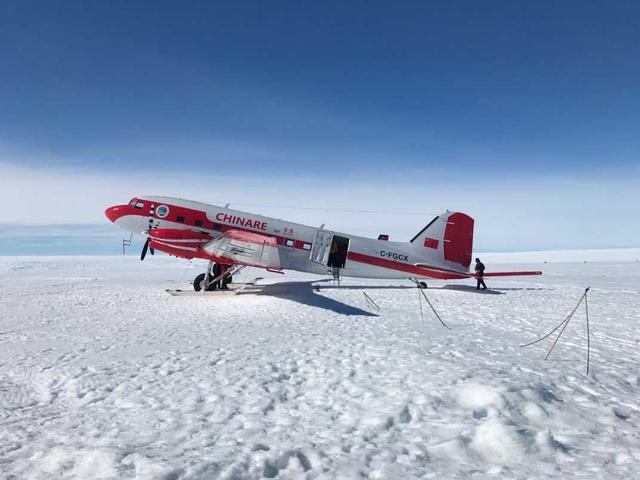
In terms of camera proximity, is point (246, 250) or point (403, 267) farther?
point (403, 267)

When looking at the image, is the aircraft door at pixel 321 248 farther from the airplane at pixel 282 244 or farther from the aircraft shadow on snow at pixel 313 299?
the aircraft shadow on snow at pixel 313 299

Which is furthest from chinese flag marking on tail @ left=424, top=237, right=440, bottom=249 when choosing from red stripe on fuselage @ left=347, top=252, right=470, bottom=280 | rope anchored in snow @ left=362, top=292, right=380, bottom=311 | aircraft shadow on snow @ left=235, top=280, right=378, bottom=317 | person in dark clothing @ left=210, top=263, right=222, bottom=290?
person in dark clothing @ left=210, top=263, right=222, bottom=290

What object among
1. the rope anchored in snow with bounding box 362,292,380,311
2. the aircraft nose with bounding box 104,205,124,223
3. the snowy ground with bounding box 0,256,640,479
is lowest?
the snowy ground with bounding box 0,256,640,479

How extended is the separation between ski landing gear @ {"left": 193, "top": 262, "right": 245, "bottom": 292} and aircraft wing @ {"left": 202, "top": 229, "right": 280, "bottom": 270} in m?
1.73

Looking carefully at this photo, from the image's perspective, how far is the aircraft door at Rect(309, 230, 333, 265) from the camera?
25.9 m

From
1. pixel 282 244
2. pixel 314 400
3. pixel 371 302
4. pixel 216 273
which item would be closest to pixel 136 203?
pixel 216 273

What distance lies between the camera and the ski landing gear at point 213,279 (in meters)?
23.5

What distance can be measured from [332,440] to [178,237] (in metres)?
19.8

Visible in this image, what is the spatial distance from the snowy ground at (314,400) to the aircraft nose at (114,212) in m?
11.2

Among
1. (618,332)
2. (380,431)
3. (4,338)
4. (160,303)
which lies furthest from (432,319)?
(4,338)

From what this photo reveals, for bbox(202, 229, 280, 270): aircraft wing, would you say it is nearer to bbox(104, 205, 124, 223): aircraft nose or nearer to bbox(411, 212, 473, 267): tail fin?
bbox(104, 205, 124, 223): aircraft nose

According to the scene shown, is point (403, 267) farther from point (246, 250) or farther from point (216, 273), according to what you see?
point (216, 273)

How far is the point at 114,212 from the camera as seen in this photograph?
2423 cm

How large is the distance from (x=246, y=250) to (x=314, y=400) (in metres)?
15.6
